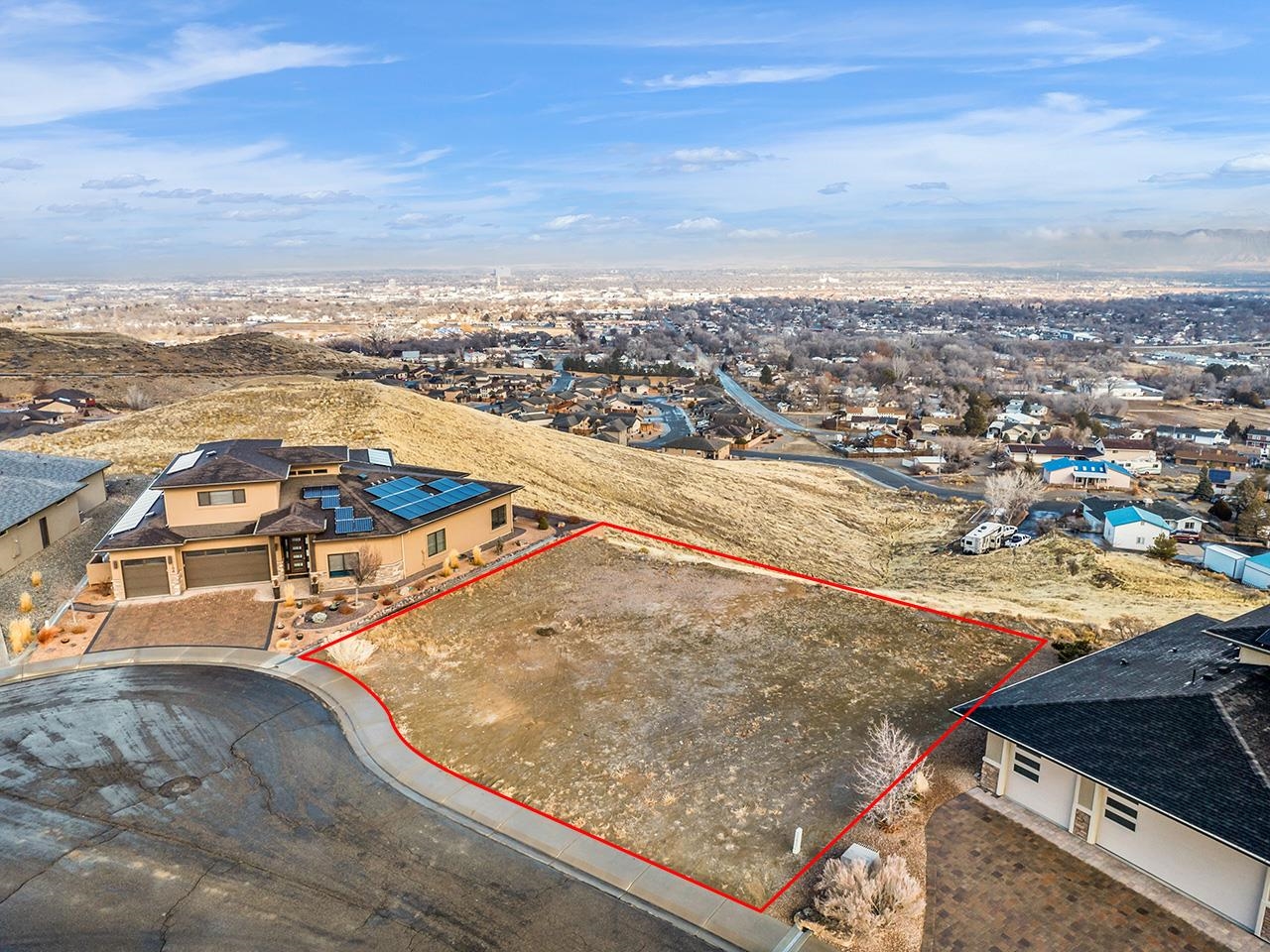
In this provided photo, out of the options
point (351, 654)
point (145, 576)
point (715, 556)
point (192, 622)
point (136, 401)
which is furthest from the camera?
point (136, 401)

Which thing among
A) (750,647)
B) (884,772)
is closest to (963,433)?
(750,647)

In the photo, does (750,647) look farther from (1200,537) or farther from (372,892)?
(1200,537)

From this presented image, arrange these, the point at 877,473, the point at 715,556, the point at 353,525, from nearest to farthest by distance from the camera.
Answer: the point at 353,525 → the point at 715,556 → the point at 877,473

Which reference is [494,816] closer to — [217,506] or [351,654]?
[351,654]

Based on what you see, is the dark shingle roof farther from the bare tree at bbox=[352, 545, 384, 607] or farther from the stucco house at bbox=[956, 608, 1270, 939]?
the bare tree at bbox=[352, 545, 384, 607]

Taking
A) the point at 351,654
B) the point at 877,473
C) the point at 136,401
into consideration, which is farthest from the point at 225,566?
the point at 136,401

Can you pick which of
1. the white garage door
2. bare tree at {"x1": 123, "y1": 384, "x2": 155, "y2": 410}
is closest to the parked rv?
the white garage door

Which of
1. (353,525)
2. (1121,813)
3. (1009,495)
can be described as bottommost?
(1009,495)

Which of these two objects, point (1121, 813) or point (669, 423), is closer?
point (1121, 813)

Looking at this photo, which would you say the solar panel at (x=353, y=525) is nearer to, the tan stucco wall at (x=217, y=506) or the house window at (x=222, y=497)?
the tan stucco wall at (x=217, y=506)
